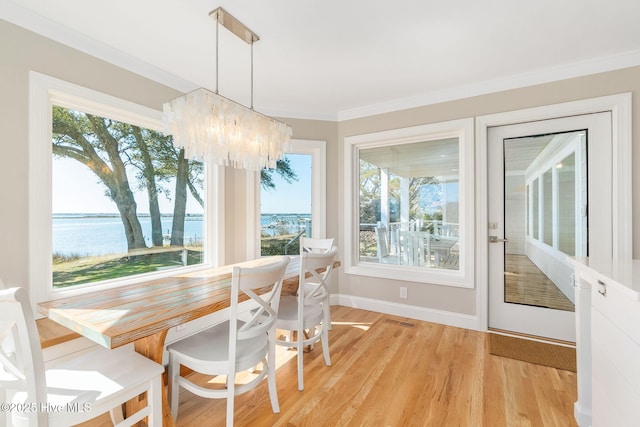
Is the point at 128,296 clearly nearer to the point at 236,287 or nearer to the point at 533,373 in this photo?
the point at 236,287

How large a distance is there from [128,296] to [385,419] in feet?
5.48

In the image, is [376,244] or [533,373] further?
[376,244]

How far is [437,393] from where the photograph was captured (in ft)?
6.40

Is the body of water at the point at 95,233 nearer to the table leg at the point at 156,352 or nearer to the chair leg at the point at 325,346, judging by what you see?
the table leg at the point at 156,352

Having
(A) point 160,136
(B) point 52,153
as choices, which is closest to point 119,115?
(A) point 160,136

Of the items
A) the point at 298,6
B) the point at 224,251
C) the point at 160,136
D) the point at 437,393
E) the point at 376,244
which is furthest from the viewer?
the point at 376,244

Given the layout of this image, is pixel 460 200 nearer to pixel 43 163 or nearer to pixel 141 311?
pixel 141 311

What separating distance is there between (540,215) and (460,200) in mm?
715

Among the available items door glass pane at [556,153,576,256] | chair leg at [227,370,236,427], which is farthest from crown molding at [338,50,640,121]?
chair leg at [227,370,236,427]

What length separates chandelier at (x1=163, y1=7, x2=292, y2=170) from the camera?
1832mm

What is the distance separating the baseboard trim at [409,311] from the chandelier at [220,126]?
2268mm

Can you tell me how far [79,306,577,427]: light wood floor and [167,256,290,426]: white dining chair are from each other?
215 millimetres

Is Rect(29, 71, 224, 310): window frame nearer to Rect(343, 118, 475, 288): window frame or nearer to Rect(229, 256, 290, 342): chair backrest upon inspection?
Rect(229, 256, 290, 342): chair backrest

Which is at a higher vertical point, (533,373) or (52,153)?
(52,153)
